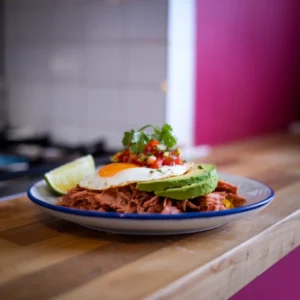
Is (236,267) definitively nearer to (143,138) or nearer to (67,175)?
(143,138)

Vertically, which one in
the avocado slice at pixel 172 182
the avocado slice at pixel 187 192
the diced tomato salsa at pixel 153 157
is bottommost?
the avocado slice at pixel 187 192

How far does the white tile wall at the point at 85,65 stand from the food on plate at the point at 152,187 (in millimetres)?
869

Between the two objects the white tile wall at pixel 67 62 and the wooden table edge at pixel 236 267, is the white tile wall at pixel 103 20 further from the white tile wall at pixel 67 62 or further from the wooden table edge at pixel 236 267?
the wooden table edge at pixel 236 267

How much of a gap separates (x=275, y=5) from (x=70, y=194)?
191 centimetres

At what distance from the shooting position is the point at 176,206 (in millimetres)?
896

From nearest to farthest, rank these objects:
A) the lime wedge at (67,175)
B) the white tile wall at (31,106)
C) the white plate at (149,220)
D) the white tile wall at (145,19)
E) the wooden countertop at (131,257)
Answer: the wooden countertop at (131,257) → the white plate at (149,220) → the lime wedge at (67,175) → the white tile wall at (145,19) → the white tile wall at (31,106)

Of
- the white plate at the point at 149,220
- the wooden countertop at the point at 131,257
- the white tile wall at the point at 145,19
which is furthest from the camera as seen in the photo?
the white tile wall at the point at 145,19

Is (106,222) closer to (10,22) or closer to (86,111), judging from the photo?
(86,111)

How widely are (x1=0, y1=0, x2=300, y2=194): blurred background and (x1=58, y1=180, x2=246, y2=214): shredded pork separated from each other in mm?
752

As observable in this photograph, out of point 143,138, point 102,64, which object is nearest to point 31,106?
point 102,64

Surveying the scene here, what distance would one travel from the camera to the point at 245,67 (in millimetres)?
2324

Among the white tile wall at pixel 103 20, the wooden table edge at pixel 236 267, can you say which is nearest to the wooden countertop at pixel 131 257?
the wooden table edge at pixel 236 267

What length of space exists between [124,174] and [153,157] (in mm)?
74

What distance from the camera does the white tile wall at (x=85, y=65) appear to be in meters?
1.86
